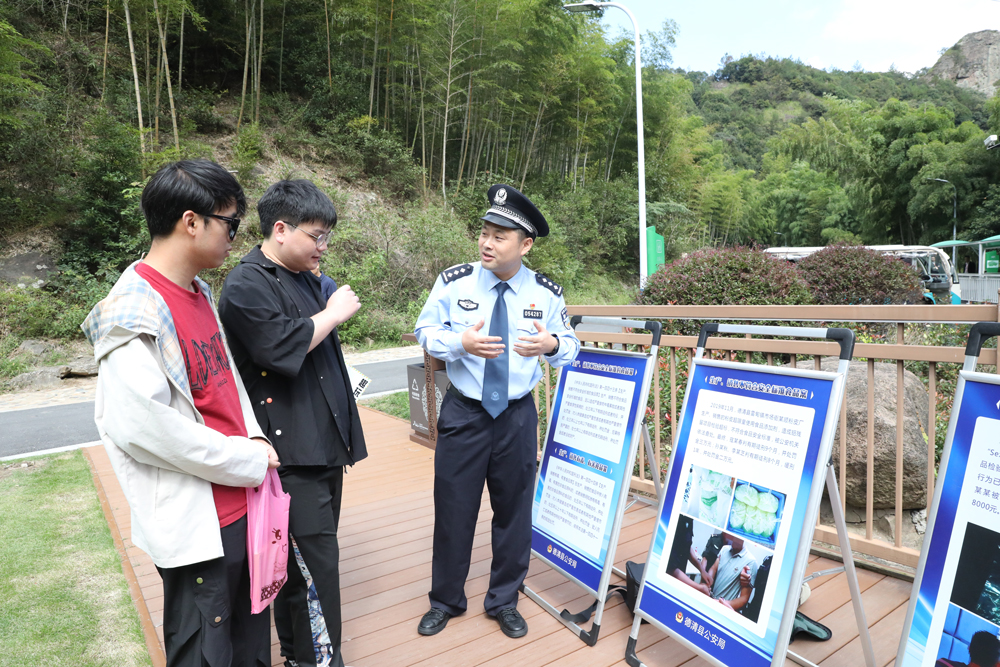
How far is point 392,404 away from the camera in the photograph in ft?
23.4

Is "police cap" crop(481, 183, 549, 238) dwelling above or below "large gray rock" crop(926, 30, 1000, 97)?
below

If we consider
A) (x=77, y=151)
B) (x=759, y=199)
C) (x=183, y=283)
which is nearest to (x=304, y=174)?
(x=77, y=151)

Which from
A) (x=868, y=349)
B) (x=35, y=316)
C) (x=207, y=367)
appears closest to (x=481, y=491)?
(x=207, y=367)

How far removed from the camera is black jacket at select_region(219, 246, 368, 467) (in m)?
1.81

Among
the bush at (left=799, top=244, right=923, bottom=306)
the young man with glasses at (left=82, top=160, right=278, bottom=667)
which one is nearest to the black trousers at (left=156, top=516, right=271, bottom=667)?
the young man with glasses at (left=82, top=160, right=278, bottom=667)

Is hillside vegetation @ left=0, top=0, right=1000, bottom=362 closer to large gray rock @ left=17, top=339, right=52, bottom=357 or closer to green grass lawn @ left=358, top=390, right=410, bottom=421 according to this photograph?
large gray rock @ left=17, top=339, right=52, bottom=357

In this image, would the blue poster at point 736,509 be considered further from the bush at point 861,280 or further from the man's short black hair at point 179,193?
the bush at point 861,280

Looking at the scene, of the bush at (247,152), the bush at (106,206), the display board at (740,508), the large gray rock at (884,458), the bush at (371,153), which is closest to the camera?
the display board at (740,508)

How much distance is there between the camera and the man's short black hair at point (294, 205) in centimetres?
188

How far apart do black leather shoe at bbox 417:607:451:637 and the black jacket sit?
0.87 m

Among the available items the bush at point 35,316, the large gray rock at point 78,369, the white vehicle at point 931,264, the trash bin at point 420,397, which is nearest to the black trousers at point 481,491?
the trash bin at point 420,397

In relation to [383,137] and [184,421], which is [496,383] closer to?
[184,421]

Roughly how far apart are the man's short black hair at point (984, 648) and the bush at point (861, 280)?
780cm

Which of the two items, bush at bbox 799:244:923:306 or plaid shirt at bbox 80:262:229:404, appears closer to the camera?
plaid shirt at bbox 80:262:229:404
